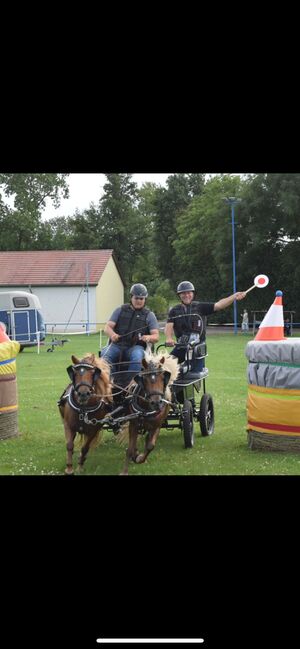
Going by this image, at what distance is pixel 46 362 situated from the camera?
18062mm

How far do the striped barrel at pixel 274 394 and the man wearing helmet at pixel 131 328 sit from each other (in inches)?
42.2

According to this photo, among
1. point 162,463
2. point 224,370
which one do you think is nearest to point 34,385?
point 224,370

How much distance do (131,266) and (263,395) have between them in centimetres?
4156

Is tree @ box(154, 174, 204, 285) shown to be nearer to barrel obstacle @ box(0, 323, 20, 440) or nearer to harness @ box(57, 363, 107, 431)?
barrel obstacle @ box(0, 323, 20, 440)

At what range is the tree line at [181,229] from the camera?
3428cm

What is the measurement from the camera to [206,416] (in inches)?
305

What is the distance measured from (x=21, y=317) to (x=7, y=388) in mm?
17089

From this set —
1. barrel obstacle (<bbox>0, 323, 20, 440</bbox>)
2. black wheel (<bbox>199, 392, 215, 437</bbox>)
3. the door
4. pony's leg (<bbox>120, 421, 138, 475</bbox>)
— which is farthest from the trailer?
pony's leg (<bbox>120, 421, 138, 475</bbox>)

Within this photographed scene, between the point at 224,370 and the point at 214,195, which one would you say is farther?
the point at 214,195

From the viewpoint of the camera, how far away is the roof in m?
38.7

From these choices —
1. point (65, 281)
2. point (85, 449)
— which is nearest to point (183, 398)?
point (85, 449)

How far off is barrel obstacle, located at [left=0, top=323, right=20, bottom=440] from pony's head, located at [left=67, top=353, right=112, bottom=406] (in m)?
1.80

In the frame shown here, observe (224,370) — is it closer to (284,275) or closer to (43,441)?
(43,441)

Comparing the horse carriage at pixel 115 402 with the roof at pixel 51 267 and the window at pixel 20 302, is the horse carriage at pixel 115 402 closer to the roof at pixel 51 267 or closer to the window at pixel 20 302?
the window at pixel 20 302
